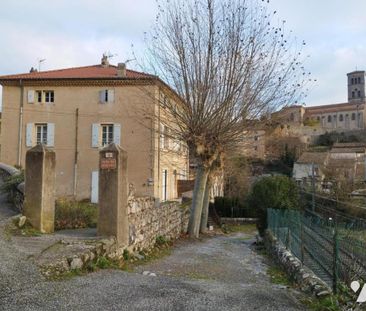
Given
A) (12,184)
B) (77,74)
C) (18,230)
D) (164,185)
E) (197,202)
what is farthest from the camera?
(164,185)

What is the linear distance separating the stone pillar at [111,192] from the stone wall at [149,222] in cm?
109

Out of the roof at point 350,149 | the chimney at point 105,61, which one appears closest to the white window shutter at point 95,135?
the chimney at point 105,61

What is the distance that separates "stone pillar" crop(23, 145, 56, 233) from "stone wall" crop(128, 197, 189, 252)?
1919 millimetres

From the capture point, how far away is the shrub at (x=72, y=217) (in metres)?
9.99

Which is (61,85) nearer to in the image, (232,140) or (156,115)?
(156,115)

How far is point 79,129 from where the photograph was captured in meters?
28.8

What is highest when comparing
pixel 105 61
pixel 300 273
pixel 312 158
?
pixel 105 61

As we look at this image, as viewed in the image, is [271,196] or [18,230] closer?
[18,230]

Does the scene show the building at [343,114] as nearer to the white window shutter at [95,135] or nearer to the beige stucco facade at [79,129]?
the beige stucco facade at [79,129]

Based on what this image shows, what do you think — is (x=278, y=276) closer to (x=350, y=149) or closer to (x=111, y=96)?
(x=111, y=96)

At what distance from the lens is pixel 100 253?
762cm

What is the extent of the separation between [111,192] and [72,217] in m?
2.02

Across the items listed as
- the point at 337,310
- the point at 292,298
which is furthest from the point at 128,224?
the point at 337,310

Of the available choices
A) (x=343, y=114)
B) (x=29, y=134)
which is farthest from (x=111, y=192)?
(x=343, y=114)
